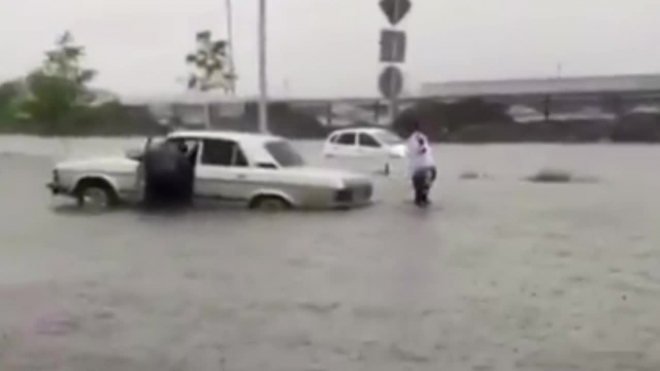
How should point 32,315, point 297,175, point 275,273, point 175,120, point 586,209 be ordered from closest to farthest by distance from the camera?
point 32,315 → point 275,273 → point 297,175 → point 586,209 → point 175,120

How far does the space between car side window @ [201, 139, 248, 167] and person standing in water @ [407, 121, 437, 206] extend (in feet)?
10.6

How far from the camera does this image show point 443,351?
898 cm

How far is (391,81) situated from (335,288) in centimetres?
804

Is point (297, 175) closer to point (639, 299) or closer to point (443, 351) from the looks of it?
point (639, 299)

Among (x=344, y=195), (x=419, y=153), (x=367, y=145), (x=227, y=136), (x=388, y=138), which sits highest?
(x=227, y=136)

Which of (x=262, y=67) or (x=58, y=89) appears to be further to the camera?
(x=58, y=89)

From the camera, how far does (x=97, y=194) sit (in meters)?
21.0

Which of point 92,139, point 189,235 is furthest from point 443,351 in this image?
point 92,139

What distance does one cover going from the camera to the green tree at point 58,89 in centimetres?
5138

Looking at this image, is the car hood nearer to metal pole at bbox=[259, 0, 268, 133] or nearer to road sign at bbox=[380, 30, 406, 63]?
road sign at bbox=[380, 30, 406, 63]

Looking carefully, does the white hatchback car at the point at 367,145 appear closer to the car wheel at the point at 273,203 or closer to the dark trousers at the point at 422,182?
the dark trousers at the point at 422,182

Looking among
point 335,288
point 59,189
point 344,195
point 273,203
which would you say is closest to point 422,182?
point 344,195

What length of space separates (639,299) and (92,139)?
37113mm

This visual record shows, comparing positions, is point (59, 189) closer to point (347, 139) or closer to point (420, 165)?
point (420, 165)
